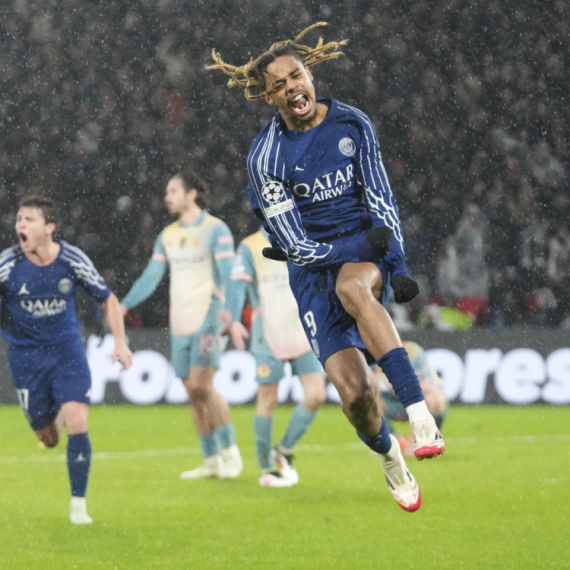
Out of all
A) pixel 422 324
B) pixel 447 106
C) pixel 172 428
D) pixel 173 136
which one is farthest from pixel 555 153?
pixel 172 428

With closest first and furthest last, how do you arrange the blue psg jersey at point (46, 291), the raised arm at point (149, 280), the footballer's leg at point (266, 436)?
the blue psg jersey at point (46, 291), the footballer's leg at point (266, 436), the raised arm at point (149, 280)

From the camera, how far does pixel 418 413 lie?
3.86 meters

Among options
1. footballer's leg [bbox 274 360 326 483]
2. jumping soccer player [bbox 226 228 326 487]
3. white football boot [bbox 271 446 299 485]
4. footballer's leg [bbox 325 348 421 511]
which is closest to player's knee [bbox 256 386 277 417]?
jumping soccer player [bbox 226 228 326 487]

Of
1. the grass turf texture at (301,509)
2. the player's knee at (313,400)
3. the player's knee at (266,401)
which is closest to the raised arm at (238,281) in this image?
the player's knee at (266,401)

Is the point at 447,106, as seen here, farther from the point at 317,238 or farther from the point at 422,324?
the point at 317,238

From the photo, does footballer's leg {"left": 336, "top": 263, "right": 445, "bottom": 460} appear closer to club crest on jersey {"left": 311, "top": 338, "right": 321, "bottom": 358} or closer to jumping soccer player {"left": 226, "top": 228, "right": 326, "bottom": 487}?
club crest on jersey {"left": 311, "top": 338, "right": 321, "bottom": 358}

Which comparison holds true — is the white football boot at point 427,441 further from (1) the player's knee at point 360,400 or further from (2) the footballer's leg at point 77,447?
(2) the footballer's leg at point 77,447

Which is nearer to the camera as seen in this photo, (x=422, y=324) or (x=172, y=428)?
(x=172, y=428)

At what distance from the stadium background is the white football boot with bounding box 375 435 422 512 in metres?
8.30

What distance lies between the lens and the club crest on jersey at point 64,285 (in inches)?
233

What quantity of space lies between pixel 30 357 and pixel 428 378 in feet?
10.5

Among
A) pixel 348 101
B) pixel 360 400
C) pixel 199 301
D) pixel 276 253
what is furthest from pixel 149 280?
pixel 348 101

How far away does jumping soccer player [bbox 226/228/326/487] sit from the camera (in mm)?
7023

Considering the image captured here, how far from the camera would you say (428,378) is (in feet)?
26.1
